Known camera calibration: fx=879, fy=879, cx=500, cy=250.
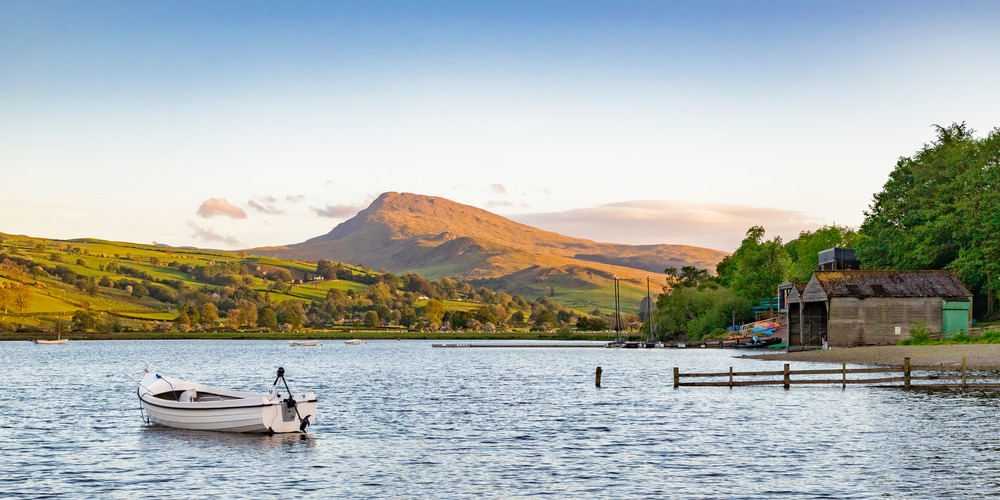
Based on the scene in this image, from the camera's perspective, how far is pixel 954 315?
99188 mm

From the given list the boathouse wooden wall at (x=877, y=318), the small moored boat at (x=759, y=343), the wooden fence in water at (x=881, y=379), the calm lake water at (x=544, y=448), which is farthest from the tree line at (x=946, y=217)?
the calm lake water at (x=544, y=448)

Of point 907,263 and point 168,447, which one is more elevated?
point 907,263

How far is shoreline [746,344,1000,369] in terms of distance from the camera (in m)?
74.7

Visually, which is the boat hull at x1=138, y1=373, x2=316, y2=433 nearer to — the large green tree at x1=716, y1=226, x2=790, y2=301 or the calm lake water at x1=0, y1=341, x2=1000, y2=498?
the calm lake water at x1=0, y1=341, x2=1000, y2=498

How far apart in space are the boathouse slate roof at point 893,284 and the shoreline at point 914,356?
6976 mm

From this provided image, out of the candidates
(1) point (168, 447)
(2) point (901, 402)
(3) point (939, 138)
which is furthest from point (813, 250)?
(1) point (168, 447)

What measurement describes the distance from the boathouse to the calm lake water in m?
36.9

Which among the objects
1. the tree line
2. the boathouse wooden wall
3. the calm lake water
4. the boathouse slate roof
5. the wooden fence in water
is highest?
the tree line

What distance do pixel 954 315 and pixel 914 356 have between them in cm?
1863

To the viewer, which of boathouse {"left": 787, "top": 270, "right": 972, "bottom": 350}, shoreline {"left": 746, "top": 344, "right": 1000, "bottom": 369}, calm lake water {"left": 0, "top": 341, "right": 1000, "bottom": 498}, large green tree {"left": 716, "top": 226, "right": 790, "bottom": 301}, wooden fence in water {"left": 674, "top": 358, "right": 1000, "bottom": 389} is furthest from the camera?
large green tree {"left": 716, "top": 226, "right": 790, "bottom": 301}

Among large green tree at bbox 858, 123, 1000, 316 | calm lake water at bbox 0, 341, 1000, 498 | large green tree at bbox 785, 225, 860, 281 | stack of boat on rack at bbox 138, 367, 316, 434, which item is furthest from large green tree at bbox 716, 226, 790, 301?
stack of boat on rack at bbox 138, 367, 316, 434

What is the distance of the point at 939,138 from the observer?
125m

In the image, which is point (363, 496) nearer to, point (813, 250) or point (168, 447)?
point (168, 447)

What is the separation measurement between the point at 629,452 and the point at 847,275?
74617 mm
